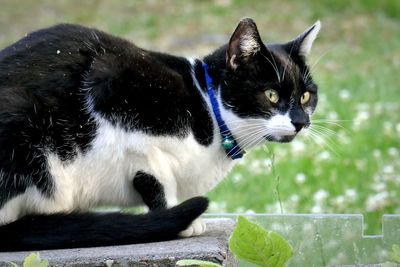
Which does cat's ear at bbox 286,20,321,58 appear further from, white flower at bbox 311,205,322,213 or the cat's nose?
white flower at bbox 311,205,322,213

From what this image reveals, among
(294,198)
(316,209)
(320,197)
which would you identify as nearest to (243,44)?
(316,209)

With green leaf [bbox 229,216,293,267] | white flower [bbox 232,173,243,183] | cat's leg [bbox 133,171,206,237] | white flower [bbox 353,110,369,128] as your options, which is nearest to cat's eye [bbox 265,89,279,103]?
cat's leg [bbox 133,171,206,237]

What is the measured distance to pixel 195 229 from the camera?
8.43 feet

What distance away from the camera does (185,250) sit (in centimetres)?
222

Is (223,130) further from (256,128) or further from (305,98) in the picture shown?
(305,98)

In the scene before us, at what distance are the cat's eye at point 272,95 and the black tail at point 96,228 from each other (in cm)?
45

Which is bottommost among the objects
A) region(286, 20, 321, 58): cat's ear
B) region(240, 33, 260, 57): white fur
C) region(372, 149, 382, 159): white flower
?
region(372, 149, 382, 159): white flower

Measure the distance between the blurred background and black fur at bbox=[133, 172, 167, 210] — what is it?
37 cm

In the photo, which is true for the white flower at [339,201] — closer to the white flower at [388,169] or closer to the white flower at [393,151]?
the white flower at [388,169]

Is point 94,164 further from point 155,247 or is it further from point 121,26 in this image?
point 121,26

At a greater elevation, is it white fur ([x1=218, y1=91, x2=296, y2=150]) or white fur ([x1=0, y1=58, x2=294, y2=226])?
white fur ([x1=218, y1=91, x2=296, y2=150])

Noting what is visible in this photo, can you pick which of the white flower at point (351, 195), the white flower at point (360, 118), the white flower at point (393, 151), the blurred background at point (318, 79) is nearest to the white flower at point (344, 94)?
the blurred background at point (318, 79)

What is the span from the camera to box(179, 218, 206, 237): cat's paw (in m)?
2.53

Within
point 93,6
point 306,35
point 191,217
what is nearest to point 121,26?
point 93,6
